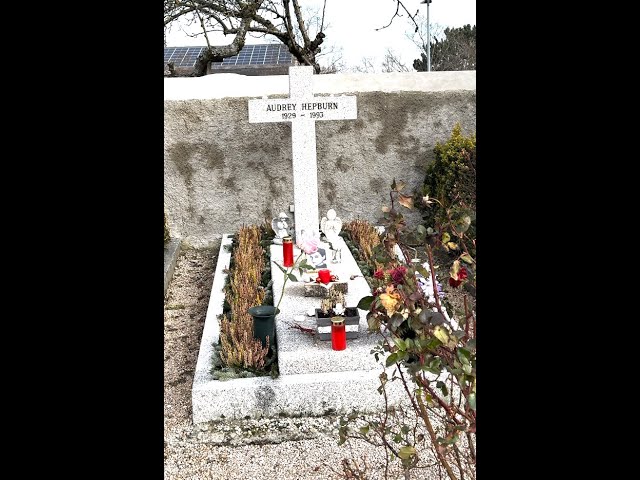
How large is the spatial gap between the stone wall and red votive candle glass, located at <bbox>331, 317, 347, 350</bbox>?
3.59 meters

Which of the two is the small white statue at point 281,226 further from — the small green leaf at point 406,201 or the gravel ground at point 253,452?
the small green leaf at point 406,201

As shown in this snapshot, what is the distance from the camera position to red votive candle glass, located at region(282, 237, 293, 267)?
17.5 ft

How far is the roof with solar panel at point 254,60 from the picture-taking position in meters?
12.8

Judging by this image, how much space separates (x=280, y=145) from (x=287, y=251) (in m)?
1.91

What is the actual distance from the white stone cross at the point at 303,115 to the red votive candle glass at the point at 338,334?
229 centimetres

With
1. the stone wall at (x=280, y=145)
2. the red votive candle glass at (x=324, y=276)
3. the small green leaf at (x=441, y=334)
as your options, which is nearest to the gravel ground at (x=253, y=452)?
the red votive candle glass at (x=324, y=276)

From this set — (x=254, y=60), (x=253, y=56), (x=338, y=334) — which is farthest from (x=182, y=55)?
(x=338, y=334)

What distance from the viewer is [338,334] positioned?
3598 millimetres

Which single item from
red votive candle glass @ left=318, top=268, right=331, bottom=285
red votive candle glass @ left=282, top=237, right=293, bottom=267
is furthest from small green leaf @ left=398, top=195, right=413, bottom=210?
red votive candle glass @ left=282, top=237, right=293, bottom=267

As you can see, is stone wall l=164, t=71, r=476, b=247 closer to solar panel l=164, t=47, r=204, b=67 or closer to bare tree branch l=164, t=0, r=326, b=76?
bare tree branch l=164, t=0, r=326, b=76

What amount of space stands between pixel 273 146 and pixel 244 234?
975 mm

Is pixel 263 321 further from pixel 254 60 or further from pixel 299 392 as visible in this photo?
pixel 254 60
